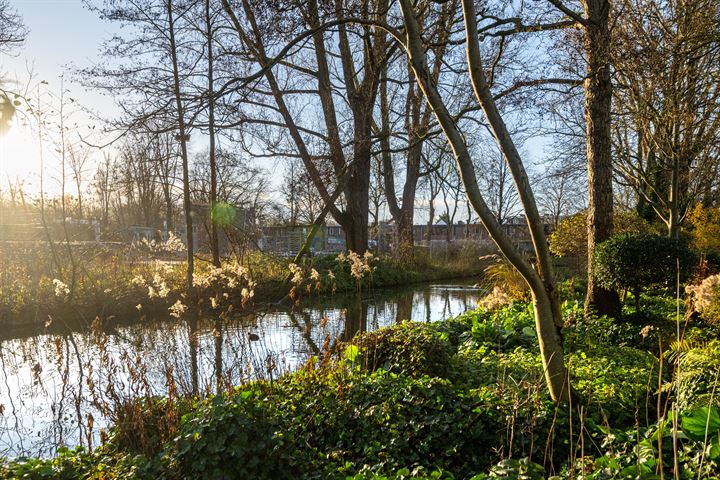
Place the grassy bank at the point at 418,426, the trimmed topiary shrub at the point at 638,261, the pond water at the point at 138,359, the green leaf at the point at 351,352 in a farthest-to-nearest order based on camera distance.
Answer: the trimmed topiary shrub at the point at 638,261 < the green leaf at the point at 351,352 < the pond water at the point at 138,359 < the grassy bank at the point at 418,426

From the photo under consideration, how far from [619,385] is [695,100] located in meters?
7.28

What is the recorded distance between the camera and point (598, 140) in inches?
282

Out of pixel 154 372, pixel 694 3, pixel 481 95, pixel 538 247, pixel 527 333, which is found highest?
pixel 694 3

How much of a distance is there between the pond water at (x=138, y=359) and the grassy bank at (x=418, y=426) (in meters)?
0.36

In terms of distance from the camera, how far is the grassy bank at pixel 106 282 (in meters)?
10.0

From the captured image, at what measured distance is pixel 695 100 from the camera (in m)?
9.30

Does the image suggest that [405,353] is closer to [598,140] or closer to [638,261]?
[638,261]

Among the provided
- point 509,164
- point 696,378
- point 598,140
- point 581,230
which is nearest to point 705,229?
point 581,230

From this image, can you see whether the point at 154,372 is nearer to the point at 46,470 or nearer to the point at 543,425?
Answer: the point at 46,470

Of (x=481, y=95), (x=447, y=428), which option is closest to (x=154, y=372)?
(x=447, y=428)

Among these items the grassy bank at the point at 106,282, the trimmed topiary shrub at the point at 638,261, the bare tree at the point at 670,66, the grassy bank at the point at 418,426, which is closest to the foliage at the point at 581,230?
the bare tree at the point at 670,66

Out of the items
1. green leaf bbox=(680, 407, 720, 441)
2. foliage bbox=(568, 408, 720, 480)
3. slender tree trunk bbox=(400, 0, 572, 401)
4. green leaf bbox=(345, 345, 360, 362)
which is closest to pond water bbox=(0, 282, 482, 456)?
green leaf bbox=(345, 345, 360, 362)

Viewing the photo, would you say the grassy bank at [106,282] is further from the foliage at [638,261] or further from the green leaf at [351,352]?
the foliage at [638,261]

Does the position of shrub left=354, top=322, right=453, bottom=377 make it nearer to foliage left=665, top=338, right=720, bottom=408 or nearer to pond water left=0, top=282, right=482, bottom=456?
pond water left=0, top=282, right=482, bottom=456
